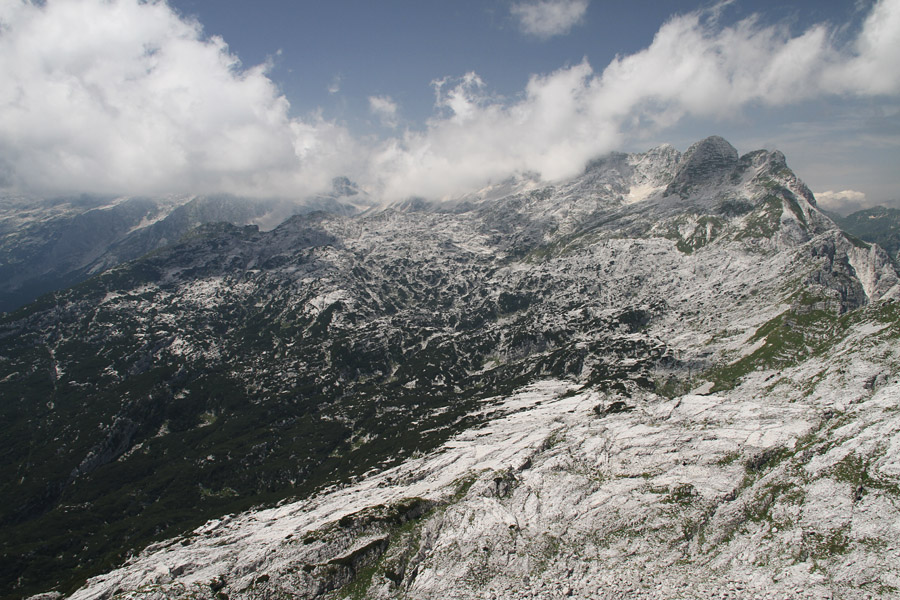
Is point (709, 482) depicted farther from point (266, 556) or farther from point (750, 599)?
point (266, 556)

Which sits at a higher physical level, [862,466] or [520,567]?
[862,466]

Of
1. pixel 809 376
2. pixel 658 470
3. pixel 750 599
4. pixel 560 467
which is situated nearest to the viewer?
pixel 750 599

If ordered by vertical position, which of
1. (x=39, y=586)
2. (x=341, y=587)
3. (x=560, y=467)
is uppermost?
(x=560, y=467)

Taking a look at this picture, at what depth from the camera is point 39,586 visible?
632 ft

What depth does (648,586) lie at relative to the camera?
282ft

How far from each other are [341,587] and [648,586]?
72481 mm

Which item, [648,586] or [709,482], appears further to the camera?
[709,482]

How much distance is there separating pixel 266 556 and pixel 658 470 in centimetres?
11434

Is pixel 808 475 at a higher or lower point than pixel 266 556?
higher

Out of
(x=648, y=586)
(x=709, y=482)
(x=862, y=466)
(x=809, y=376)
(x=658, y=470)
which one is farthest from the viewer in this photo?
(x=809, y=376)

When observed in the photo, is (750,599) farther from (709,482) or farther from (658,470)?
(658,470)

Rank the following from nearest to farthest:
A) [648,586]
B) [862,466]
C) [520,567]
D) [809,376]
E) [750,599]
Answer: [750,599] → [648,586] → [862,466] → [520,567] → [809,376]

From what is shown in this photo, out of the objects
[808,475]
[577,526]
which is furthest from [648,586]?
[808,475]

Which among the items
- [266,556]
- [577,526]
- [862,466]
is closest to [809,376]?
[862,466]
